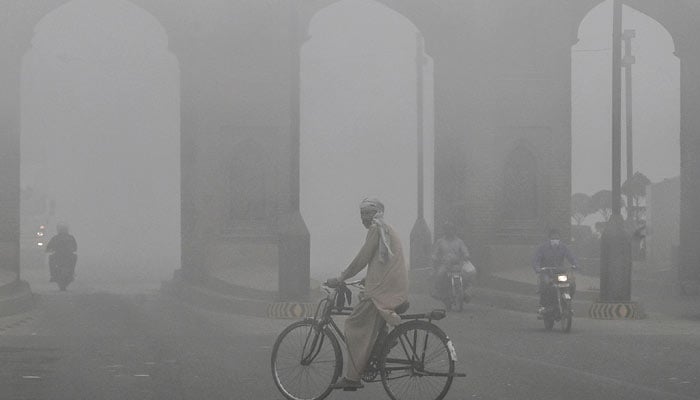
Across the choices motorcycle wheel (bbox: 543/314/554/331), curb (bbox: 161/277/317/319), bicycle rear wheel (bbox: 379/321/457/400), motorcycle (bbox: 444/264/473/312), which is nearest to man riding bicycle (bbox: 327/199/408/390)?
bicycle rear wheel (bbox: 379/321/457/400)

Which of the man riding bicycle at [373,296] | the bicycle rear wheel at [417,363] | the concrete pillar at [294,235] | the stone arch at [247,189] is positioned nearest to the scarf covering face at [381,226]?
the man riding bicycle at [373,296]

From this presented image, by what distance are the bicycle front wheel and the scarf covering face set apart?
656mm

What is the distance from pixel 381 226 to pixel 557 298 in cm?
795

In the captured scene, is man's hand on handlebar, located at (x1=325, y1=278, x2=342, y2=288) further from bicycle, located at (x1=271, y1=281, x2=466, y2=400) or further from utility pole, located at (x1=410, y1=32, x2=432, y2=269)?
utility pole, located at (x1=410, y1=32, x2=432, y2=269)

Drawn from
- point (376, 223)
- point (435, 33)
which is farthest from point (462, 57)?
point (376, 223)

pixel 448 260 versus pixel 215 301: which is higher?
pixel 448 260

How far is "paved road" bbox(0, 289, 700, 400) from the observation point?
9789 millimetres

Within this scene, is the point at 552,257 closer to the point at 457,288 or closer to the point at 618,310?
the point at 618,310

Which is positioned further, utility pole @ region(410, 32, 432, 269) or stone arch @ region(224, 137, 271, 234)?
utility pole @ region(410, 32, 432, 269)

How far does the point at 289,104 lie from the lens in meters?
22.5

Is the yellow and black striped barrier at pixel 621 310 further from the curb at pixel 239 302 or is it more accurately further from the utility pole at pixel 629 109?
the utility pole at pixel 629 109

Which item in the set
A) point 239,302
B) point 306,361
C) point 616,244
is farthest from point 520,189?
point 306,361

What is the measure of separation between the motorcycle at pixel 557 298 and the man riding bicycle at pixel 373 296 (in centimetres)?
766

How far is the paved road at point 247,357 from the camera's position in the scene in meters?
9.79
